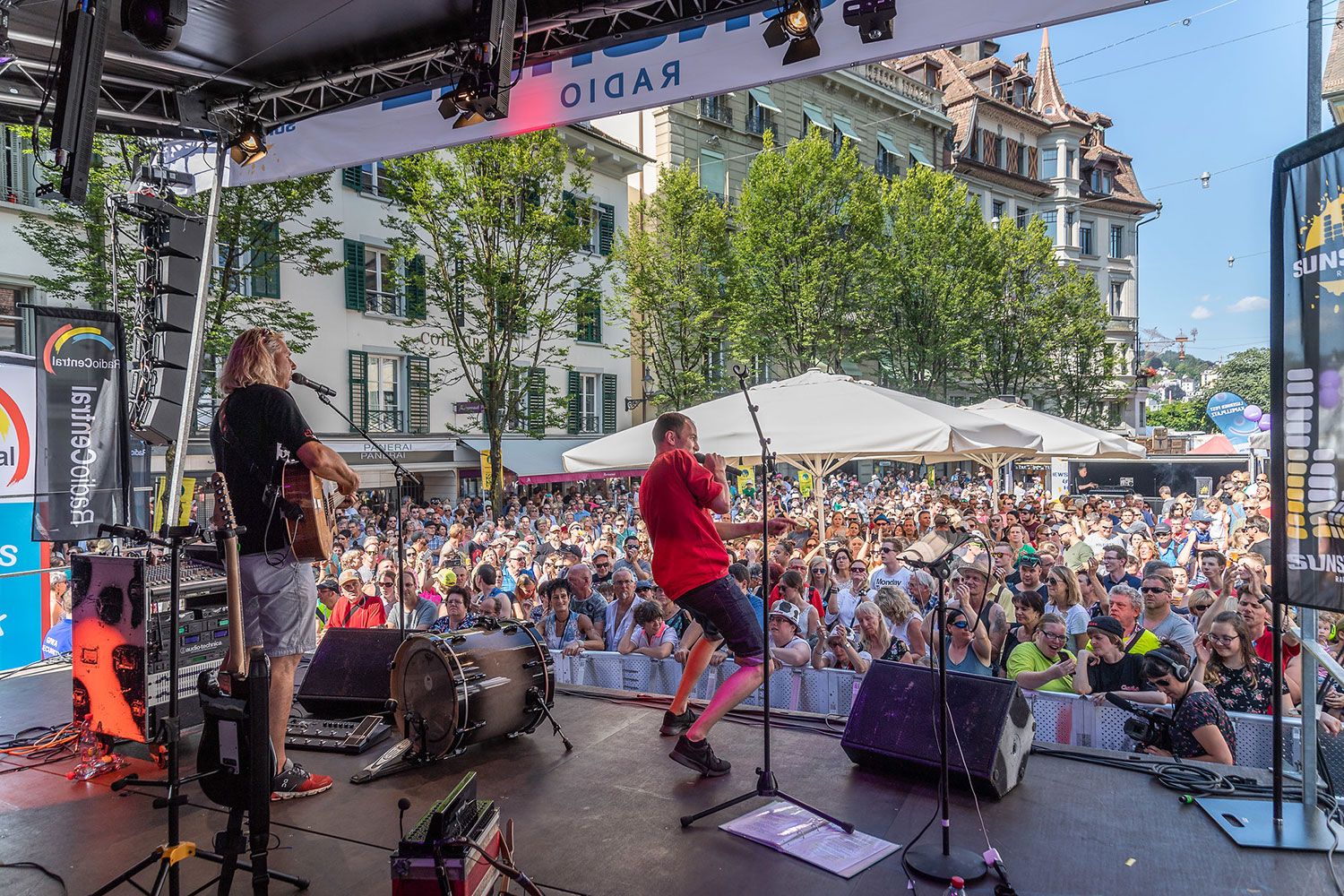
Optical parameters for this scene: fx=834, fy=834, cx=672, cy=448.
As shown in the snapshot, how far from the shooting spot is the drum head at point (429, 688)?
3.90 meters

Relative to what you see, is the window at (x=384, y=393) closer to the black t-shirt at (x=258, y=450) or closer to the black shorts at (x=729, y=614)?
the black t-shirt at (x=258, y=450)

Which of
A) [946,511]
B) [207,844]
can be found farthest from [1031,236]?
[207,844]

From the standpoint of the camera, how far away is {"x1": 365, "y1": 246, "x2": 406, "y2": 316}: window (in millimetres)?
20438

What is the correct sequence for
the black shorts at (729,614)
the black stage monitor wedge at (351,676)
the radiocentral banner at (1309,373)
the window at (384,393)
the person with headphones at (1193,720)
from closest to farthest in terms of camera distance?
the radiocentral banner at (1309,373) → the black shorts at (729,614) → the person with headphones at (1193,720) → the black stage monitor wedge at (351,676) → the window at (384,393)

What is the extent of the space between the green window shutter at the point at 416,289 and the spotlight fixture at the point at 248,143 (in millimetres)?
13075

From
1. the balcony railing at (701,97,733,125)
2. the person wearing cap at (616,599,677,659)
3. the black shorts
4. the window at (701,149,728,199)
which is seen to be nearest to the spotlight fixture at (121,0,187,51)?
the black shorts

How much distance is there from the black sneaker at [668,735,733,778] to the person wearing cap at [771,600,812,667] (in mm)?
1498

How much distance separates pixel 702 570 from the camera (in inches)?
152

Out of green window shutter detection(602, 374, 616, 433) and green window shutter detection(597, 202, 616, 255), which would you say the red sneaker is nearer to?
green window shutter detection(602, 374, 616, 433)

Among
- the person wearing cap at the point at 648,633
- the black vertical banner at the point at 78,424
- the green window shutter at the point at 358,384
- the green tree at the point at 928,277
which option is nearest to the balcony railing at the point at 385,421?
the green window shutter at the point at 358,384

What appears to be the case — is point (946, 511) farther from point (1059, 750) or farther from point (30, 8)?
point (30, 8)

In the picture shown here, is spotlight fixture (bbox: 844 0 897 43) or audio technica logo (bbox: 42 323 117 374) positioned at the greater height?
spotlight fixture (bbox: 844 0 897 43)

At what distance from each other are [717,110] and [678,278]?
7856 millimetres

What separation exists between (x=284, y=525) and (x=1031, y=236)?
31.4 metres
